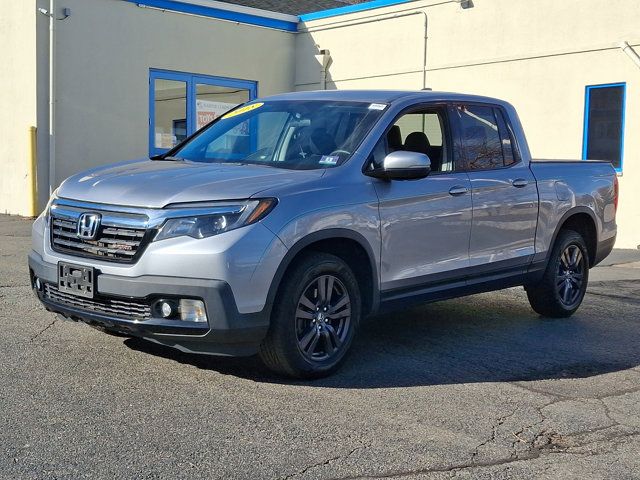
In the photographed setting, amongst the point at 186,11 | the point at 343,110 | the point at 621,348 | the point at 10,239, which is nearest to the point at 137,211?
the point at 343,110

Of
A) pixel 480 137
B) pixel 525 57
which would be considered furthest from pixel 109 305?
pixel 525 57

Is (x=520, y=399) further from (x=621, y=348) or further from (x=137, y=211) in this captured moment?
(x=137, y=211)

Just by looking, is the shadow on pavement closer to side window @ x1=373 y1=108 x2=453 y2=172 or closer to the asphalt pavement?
the asphalt pavement

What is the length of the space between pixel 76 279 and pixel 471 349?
120 inches

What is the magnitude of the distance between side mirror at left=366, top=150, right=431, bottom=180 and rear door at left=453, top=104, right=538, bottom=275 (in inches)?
35.7

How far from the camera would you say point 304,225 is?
5.16m

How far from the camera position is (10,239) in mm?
12117

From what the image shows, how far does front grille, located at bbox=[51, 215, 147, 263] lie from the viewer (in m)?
4.94

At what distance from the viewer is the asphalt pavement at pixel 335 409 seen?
13.2ft

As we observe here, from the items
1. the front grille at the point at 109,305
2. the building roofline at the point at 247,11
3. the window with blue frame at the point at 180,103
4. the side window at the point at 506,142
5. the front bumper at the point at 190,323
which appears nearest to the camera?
the front bumper at the point at 190,323

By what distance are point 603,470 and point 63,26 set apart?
1338cm

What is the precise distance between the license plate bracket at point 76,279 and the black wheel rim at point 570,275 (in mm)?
4396

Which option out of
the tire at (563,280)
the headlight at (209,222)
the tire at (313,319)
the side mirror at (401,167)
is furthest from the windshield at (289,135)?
the tire at (563,280)

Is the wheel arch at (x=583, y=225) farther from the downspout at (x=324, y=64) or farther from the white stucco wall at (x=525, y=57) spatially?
the downspout at (x=324, y=64)
